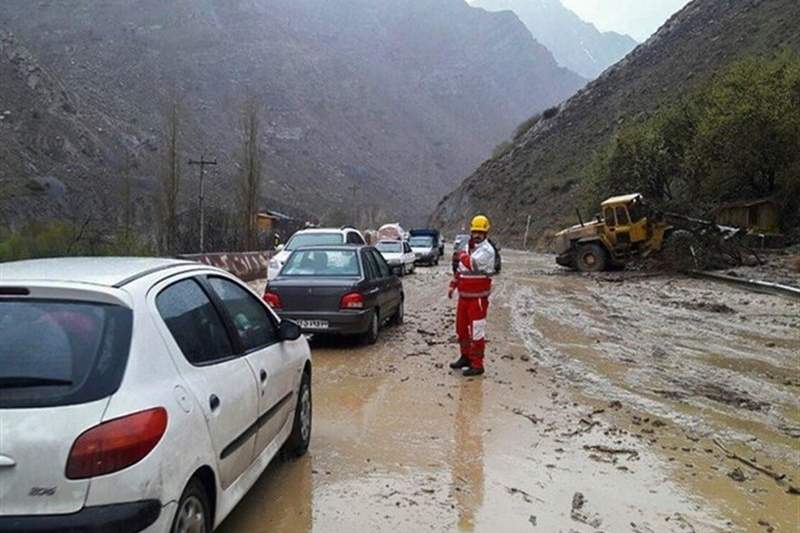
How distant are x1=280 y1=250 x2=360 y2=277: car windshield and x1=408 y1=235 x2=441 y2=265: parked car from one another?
21.0 meters

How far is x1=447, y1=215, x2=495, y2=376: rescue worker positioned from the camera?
8.16m

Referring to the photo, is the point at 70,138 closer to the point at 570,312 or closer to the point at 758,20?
the point at 570,312

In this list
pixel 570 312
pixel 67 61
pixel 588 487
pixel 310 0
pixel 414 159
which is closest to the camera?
pixel 588 487

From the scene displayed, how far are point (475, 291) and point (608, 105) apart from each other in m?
62.7

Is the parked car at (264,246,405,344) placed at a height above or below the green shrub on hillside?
below

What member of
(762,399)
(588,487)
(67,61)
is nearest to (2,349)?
(588,487)

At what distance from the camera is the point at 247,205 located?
30.8 metres

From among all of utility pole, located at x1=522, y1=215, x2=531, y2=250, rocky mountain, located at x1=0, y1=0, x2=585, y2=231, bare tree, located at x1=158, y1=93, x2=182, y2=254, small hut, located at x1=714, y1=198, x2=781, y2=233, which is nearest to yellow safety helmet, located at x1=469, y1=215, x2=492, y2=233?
bare tree, located at x1=158, y1=93, x2=182, y2=254

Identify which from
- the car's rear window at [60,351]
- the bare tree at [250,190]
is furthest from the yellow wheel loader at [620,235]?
the car's rear window at [60,351]

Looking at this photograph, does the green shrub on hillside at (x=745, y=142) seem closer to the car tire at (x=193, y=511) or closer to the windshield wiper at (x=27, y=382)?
the car tire at (x=193, y=511)

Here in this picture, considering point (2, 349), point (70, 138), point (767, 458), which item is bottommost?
point (767, 458)

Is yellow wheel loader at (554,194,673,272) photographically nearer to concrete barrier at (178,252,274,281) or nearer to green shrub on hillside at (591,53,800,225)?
green shrub on hillside at (591,53,800,225)

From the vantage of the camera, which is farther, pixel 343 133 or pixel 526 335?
pixel 343 133

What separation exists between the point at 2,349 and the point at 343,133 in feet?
370
